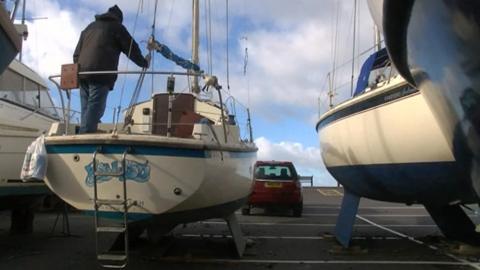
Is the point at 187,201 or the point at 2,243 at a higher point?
the point at 187,201

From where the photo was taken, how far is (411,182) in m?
7.49

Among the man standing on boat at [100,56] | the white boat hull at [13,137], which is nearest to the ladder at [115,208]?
the man standing on boat at [100,56]

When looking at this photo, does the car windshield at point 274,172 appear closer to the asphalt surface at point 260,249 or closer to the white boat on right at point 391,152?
the asphalt surface at point 260,249

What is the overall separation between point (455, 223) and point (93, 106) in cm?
611

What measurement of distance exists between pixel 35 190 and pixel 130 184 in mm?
3592

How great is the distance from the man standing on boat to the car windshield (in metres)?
9.26

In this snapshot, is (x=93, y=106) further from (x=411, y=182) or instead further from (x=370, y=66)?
(x=370, y=66)

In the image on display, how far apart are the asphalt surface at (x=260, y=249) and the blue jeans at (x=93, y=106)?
1.82 m

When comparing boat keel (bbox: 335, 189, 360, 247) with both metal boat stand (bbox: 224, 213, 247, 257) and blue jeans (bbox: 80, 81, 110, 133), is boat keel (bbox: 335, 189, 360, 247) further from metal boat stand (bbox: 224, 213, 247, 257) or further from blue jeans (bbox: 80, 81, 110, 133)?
blue jeans (bbox: 80, 81, 110, 133)

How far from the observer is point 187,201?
21.5 feet

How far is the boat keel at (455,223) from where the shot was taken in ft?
30.2

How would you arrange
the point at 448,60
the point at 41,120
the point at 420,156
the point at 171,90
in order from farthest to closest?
the point at 41,120 → the point at 171,90 → the point at 420,156 → the point at 448,60

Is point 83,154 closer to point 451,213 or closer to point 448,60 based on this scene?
point 448,60

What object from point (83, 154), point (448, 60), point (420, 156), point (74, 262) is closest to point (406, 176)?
point (420, 156)
